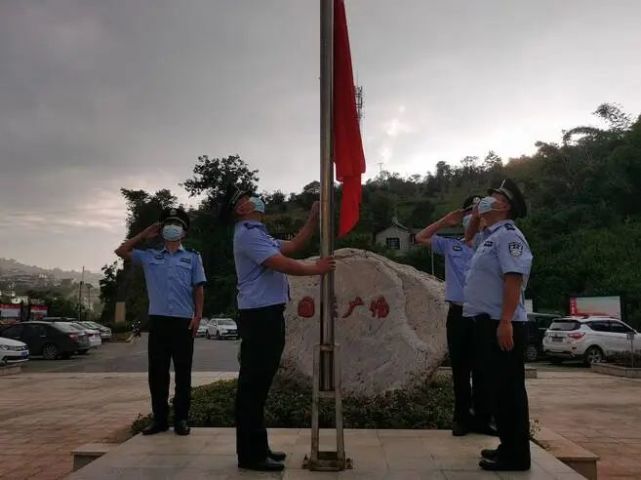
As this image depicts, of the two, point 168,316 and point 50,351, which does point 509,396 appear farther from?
point 50,351

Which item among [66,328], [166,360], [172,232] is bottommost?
[66,328]

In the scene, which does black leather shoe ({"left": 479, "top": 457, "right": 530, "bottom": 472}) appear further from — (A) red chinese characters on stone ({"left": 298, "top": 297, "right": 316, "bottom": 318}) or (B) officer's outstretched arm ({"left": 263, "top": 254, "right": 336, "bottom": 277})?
(A) red chinese characters on stone ({"left": 298, "top": 297, "right": 316, "bottom": 318})

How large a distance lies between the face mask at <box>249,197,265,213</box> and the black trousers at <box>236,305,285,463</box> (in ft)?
1.99

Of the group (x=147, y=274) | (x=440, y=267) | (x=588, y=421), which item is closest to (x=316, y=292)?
(x=147, y=274)

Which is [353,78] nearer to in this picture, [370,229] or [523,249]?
[523,249]

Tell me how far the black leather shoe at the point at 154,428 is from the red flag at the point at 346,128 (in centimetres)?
206

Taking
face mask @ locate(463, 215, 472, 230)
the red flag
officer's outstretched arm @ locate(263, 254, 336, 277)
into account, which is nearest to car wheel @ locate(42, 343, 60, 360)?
face mask @ locate(463, 215, 472, 230)

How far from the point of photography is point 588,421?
6855mm

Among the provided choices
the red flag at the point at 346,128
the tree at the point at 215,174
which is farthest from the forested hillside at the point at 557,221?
the red flag at the point at 346,128

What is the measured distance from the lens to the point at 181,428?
14.9 feet

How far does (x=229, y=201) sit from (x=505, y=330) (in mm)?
1812

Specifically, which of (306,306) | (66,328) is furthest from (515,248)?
(66,328)

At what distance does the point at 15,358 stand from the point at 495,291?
13316 millimetres

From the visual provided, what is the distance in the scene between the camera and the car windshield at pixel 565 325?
14469mm
